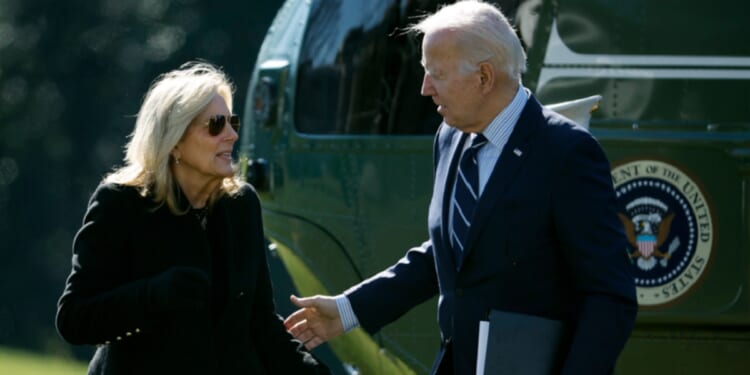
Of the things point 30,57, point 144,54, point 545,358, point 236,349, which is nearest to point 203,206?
point 236,349

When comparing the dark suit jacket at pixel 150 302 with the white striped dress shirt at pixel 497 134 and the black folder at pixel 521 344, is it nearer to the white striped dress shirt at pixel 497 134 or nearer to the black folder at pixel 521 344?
the white striped dress shirt at pixel 497 134

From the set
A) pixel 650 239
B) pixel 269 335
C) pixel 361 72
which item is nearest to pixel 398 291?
pixel 269 335

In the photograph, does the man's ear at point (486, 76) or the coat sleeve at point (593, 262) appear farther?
the man's ear at point (486, 76)

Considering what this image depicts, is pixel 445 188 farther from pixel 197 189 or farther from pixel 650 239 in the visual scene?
pixel 650 239

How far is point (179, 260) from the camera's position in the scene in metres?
3.62

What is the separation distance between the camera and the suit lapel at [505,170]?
10.5ft

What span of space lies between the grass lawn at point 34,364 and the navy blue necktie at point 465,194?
27.8 feet

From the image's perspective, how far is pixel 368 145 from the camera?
245 inches

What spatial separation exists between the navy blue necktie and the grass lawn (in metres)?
8.48

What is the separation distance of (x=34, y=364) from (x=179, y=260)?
9.35m

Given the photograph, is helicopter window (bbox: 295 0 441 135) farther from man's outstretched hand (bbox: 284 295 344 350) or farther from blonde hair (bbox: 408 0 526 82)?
blonde hair (bbox: 408 0 526 82)

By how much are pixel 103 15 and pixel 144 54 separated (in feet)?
3.15

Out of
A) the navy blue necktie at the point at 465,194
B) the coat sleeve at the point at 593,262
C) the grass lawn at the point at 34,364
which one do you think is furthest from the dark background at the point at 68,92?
the coat sleeve at the point at 593,262

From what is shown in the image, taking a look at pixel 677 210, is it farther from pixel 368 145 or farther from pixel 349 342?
pixel 349 342
